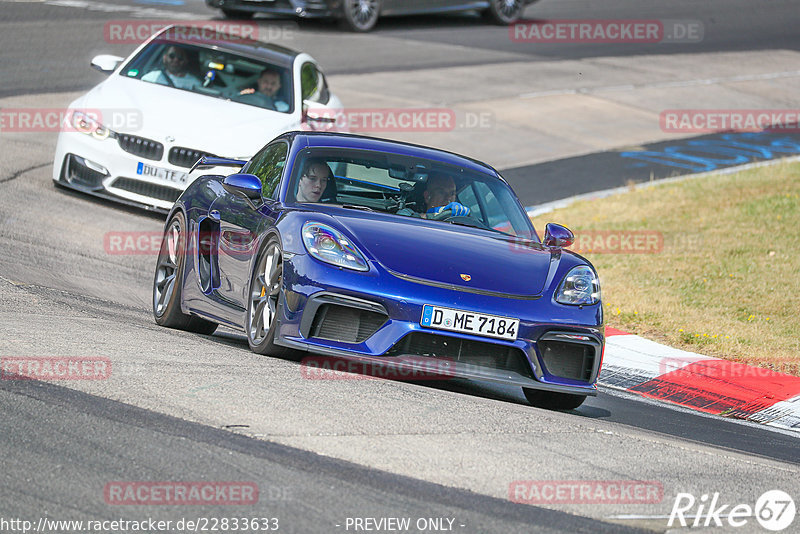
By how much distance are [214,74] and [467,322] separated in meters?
7.82

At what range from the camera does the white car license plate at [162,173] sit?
12.2 meters

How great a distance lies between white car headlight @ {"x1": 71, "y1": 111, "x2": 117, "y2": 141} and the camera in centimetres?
1253

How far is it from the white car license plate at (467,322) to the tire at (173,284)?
2.38 meters

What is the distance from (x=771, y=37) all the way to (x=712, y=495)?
27611 millimetres

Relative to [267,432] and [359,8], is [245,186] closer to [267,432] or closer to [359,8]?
[267,432]

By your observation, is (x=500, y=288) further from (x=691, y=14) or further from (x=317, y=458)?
(x=691, y=14)

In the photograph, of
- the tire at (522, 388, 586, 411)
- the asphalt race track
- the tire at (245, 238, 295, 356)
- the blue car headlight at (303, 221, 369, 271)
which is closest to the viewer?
the asphalt race track

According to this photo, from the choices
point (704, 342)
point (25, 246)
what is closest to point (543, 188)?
point (704, 342)

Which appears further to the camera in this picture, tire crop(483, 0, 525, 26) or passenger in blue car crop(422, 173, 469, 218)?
tire crop(483, 0, 525, 26)

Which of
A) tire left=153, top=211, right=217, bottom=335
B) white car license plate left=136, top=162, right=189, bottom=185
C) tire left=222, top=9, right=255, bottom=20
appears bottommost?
tire left=153, top=211, right=217, bottom=335

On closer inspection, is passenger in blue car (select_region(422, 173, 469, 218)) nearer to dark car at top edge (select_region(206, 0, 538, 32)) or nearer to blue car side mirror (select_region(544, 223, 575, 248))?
blue car side mirror (select_region(544, 223, 575, 248))

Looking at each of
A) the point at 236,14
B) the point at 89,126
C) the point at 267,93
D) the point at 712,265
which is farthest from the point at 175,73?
the point at 236,14

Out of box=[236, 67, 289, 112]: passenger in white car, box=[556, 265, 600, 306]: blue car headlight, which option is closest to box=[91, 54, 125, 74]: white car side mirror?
box=[236, 67, 289, 112]: passenger in white car

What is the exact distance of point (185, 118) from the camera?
41.3 ft
